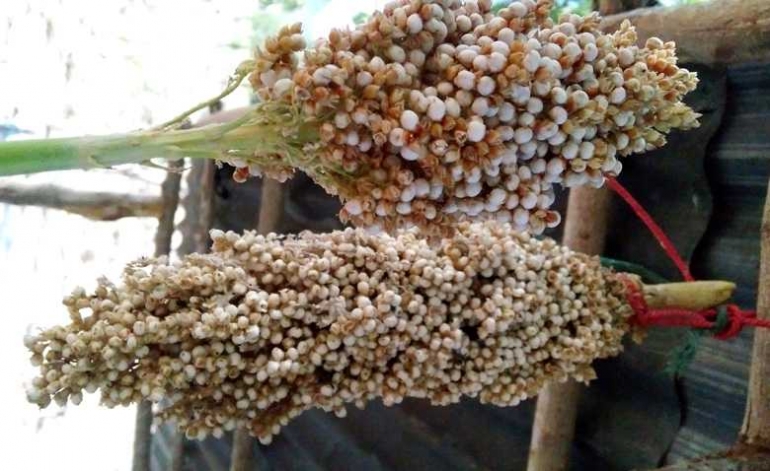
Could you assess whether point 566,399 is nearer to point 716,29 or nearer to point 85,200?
point 716,29

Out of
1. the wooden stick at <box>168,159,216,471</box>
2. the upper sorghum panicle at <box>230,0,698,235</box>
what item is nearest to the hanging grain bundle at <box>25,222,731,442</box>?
the upper sorghum panicle at <box>230,0,698,235</box>

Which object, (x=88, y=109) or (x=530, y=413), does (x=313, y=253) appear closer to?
(x=530, y=413)

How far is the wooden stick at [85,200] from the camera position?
6.07 ft

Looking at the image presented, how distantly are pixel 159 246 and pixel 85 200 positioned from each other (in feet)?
1.18

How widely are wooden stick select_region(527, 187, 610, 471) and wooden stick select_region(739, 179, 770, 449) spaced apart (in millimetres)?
302

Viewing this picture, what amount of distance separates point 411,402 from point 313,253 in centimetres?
84

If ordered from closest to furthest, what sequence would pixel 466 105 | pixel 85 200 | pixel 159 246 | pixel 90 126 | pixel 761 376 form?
pixel 466 105 → pixel 761 376 → pixel 85 200 → pixel 159 246 → pixel 90 126

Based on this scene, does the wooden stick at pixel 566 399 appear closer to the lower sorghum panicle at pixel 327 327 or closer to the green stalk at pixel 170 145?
the lower sorghum panicle at pixel 327 327

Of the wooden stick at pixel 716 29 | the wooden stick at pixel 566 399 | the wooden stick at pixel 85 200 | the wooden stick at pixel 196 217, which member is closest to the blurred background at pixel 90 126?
the wooden stick at pixel 85 200

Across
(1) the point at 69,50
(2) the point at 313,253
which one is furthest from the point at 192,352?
(1) the point at 69,50

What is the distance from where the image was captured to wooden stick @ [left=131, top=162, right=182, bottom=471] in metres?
2.28

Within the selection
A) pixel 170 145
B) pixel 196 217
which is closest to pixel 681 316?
pixel 170 145

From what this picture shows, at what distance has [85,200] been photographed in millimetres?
2078

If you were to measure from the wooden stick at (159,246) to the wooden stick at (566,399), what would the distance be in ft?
4.41
